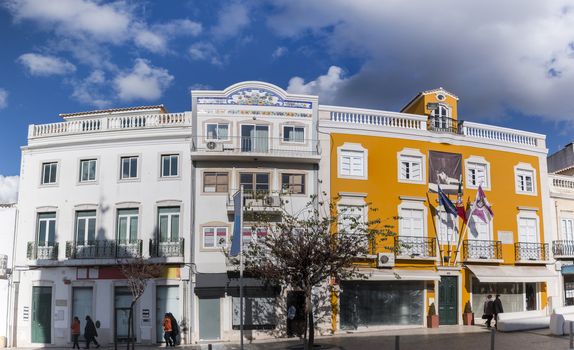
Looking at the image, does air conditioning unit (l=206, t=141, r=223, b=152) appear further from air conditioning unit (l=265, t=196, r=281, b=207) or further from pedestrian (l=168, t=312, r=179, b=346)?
pedestrian (l=168, t=312, r=179, b=346)

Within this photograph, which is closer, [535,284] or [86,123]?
[86,123]

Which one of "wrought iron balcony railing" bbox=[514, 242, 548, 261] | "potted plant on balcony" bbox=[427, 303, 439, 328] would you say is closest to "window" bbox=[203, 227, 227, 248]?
"potted plant on balcony" bbox=[427, 303, 439, 328]

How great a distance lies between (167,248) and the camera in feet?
83.9

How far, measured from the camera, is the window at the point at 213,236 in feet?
83.8

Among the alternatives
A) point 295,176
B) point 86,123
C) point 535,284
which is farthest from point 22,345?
point 535,284

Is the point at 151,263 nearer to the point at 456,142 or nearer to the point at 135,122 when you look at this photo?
the point at 135,122

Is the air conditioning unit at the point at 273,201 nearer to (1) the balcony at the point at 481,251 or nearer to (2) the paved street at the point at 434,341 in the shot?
(2) the paved street at the point at 434,341

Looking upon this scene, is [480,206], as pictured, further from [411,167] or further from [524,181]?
[524,181]

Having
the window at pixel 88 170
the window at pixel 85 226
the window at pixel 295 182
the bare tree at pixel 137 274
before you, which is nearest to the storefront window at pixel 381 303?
the window at pixel 295 182

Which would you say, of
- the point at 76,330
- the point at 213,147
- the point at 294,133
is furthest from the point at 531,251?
the point at 76,330

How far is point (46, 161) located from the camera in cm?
2744

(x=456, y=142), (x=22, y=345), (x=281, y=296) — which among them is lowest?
(x=22, y=345)

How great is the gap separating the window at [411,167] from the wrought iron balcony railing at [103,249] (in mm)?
12603

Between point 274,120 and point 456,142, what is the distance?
9200 mm
